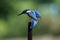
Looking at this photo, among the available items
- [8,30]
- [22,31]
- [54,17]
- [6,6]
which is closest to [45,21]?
[54,17]

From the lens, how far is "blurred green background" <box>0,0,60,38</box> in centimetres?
261

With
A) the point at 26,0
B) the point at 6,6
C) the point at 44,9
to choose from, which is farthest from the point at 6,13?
the point at 44,9

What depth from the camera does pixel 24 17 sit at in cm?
294

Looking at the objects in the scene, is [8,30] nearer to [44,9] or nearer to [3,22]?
[3,22]

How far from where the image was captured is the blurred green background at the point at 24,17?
103 inches

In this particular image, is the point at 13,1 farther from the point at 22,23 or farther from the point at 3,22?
the point at 22,23

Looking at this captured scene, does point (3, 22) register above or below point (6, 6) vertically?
below

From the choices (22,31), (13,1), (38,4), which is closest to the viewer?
(13,1)

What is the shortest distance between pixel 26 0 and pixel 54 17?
0.73 m

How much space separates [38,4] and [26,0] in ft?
0.80

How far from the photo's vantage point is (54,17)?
3219mm

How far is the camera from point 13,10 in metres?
2.63

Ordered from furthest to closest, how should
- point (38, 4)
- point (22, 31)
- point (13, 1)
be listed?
point (22, 31) → point (38, 4) → point (13, 1)

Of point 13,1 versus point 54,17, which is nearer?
point 13,1
